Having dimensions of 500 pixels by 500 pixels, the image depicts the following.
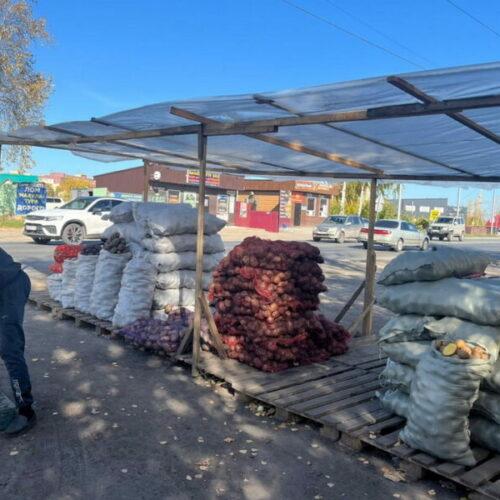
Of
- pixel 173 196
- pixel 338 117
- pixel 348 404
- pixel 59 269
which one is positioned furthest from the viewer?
pixel 173 196

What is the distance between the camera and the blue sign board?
2383cm

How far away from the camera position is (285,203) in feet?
138

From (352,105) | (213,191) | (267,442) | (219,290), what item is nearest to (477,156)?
(352,105)

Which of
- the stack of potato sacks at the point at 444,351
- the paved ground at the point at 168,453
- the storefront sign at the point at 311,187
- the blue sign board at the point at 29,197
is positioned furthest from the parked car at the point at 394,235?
the paved ground at the point at 168,453

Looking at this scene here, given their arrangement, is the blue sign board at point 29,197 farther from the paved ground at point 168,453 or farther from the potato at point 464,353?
the potato at point 464,353

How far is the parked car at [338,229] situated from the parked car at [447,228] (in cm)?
1179

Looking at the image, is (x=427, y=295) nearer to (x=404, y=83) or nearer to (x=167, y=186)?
(x=404, y=83)

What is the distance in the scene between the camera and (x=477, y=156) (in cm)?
574

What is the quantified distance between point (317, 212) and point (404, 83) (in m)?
42.5

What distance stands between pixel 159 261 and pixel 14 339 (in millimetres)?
3053

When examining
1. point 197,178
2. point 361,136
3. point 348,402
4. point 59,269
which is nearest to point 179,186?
point 197,178

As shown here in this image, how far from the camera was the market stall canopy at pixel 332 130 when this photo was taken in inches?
141

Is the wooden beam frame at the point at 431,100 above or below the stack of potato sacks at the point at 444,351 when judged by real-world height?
above

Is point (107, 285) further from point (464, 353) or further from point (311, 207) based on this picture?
point (311, 207)
